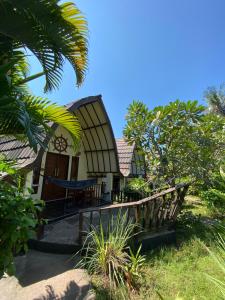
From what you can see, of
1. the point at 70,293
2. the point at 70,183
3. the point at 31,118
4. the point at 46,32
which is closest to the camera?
the point at 31,118

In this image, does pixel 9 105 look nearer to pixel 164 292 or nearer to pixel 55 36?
pixel 55 36

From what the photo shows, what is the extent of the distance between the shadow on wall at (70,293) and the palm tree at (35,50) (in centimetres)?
231

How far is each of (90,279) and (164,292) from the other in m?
1.19

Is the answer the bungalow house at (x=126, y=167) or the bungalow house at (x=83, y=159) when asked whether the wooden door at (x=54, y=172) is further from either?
the bungalow house at (x=126, y=167)

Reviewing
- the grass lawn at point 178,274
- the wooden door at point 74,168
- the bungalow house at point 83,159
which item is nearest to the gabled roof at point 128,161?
the bungalow house at point 83,159

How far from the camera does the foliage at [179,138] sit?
19.4 feet

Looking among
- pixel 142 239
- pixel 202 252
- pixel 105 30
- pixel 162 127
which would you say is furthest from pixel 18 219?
pixel 105 30

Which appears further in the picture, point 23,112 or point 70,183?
point 70,183

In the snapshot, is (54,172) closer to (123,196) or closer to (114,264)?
(123,196)

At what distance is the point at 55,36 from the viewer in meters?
2.74

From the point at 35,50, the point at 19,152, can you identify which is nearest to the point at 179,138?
the point at 35,50

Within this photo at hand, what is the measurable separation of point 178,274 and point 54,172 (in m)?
6.21

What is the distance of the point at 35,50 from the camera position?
9.28ft

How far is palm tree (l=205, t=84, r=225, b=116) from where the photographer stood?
2023 centimetres
